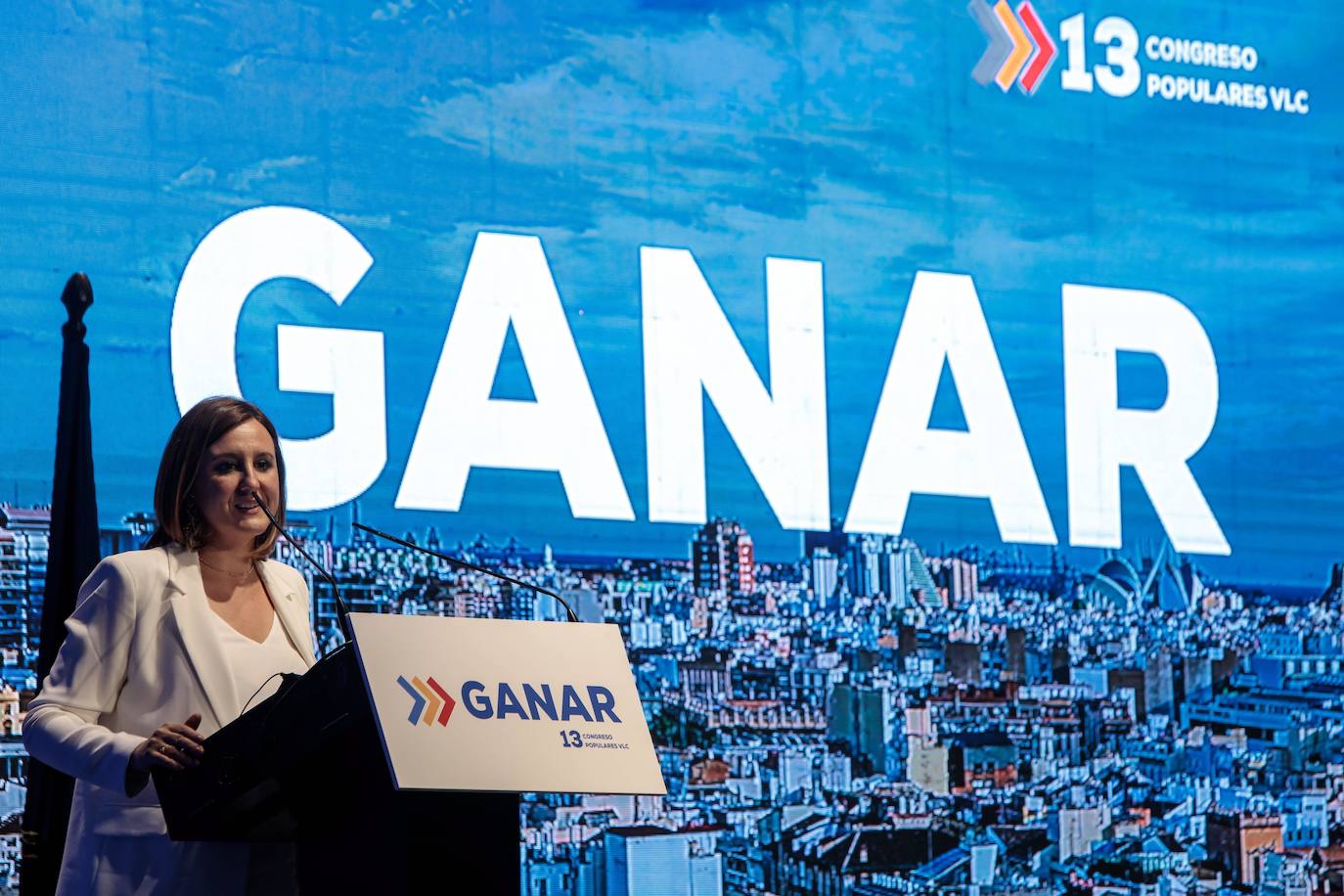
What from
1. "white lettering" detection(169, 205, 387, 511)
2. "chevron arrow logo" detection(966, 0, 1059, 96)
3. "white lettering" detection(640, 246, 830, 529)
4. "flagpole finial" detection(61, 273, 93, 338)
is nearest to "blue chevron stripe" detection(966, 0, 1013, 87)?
"chevron arrow logo" detection(966, 0, 1059, 96)

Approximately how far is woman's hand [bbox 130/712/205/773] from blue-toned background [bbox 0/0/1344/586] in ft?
5.60

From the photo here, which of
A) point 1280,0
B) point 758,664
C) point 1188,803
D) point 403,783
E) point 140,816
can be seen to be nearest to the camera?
point 403,783

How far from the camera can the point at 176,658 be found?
2.05m

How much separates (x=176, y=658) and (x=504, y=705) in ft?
1.50

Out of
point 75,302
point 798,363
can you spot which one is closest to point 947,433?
point 798,363

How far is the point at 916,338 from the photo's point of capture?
4.34 m

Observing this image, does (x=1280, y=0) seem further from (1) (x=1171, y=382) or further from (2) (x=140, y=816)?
(2) (x=140, y=816)

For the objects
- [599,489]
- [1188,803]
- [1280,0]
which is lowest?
[1188,803]

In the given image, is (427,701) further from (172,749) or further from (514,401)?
(514,401)

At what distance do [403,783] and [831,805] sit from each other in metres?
2.58

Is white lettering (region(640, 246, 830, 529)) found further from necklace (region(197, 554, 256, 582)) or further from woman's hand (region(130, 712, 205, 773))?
woman's hand (region(130, 712, 205, 773))

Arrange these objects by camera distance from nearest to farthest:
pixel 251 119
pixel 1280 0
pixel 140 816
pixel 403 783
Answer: pixel 403 783 < pixel 140 816 < pixel 251 119 < pixel 1280 0

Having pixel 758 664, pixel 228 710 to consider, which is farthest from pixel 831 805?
pixel 228 710

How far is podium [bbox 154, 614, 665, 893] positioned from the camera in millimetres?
1769
